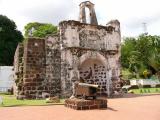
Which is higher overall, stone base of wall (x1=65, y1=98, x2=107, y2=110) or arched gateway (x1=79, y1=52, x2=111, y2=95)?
arched gateway (x1=79, y1=52, x2=111, y2=95)

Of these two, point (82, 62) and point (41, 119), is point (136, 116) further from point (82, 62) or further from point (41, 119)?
point (82, 62)

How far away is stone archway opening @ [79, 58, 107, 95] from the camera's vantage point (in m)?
18.6

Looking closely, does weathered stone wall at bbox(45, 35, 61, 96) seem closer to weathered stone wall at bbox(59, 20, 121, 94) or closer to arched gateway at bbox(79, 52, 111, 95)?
weathered stone wall at bbox(59, 20, 121, 94)

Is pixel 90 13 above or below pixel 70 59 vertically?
above

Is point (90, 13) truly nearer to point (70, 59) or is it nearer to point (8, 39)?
point (70, 59)

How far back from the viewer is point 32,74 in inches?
632

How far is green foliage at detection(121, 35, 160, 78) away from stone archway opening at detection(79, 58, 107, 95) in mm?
19496

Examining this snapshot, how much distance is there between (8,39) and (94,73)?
2117 cm

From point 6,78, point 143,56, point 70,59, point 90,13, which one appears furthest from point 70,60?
point 143,56

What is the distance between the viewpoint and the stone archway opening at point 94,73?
18625 mm

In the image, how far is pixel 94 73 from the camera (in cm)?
1927

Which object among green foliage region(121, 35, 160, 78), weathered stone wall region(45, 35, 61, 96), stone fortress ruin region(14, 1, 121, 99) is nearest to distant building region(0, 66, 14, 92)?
stone fortress ruin region(14, 1, 121, 99)

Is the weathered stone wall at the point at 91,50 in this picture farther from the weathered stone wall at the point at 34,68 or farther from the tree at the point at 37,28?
the tree at the point at 37,28

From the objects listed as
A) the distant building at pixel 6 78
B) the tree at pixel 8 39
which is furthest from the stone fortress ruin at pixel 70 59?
the tree at pixel 8 39
